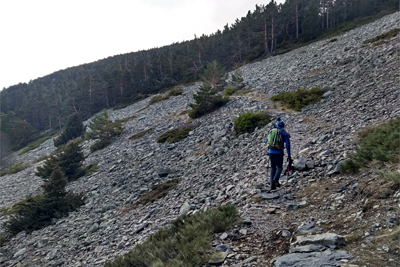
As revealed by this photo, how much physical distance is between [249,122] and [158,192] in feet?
21.6

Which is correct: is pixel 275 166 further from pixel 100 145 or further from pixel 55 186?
pixel 100 145

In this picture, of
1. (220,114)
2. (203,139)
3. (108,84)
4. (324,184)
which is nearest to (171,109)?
(220,114)

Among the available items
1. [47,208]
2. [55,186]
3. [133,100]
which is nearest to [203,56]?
[133,100]

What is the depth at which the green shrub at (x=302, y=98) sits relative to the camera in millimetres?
17938

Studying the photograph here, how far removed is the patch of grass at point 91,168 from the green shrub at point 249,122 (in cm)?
1205

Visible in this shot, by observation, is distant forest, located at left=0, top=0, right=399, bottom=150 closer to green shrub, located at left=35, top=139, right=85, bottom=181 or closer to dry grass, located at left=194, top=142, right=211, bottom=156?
green shrub, located at left=35, top=139, right=85, bottom=181

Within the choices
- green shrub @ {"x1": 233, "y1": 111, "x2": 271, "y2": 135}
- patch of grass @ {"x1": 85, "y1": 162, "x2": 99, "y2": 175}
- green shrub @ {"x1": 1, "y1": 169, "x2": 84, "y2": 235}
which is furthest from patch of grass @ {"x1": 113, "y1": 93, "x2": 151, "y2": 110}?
green shrub @ {"x1": 233, "y1": 111, "x2": 271, "y2": 135}

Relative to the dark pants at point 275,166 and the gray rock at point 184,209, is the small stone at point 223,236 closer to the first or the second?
the dark pants at point 275,166

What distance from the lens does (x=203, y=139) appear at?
63.2 ft

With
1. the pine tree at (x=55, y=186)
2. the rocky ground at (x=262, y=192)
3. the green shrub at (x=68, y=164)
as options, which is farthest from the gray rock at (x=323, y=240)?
the green shrub at (x=68, y=164)

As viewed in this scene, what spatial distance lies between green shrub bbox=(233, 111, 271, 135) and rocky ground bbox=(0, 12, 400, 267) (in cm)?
78

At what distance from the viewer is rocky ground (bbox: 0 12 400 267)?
17.7 ft

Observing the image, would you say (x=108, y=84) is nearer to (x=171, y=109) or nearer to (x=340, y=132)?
(x=171, y=109)

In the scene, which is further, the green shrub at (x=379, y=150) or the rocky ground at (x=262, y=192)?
the green shrub at (x=379, y=150)
